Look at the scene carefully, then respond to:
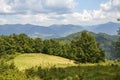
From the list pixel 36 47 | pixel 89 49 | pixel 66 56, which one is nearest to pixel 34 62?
pixel 89 49

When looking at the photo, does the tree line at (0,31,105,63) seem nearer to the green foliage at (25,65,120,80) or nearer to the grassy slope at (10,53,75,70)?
the grassy slope at (10,53,75,70)

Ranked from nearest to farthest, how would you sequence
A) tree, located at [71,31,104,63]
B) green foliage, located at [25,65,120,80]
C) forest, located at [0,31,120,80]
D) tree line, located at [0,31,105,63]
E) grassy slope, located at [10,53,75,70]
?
green foliage, located at [25,65,120,80]
forest, located at [0,31,120,80]
grassy slope, located at [10,53,75,70]
tree, located at [71,31,104,63]
tree line, located at [0,31,105,63]

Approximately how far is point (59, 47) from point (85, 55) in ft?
94.8

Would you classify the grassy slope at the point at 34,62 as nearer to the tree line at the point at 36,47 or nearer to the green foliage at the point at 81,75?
the green foliage at the point at 81,75

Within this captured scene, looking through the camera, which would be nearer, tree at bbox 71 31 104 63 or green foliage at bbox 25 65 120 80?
green foliage at bbox 25 65 120 80

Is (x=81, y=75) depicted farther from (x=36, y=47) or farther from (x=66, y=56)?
(x=36, y=47)

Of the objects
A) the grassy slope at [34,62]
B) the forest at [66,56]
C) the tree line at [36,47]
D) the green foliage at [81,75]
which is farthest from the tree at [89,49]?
the green foliage at [81,75]

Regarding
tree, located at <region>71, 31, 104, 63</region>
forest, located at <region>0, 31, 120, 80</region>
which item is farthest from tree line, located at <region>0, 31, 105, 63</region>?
tree, located at <region>71, 31, 104, 63</region>

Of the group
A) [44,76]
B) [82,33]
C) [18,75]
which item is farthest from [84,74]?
[82,33]

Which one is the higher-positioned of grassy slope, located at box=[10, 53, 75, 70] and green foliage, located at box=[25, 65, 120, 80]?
green foliage, located at box=[25, 65, 120, 80]

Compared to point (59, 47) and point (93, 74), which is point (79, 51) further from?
point (93, 74)

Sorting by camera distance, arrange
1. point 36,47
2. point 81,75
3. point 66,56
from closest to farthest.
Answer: point 81,75
point 66,56
point 36,47

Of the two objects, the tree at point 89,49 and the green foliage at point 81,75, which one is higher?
the green foliage at point 81,75

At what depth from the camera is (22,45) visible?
423 feet
